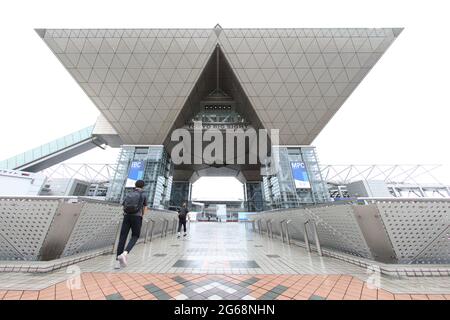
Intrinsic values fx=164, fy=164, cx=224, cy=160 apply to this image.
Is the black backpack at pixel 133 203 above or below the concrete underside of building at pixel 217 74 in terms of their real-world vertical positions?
below

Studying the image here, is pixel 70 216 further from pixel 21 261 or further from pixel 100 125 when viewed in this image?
pixel 100 125

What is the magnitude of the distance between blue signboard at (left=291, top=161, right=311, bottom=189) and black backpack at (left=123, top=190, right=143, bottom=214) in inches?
770

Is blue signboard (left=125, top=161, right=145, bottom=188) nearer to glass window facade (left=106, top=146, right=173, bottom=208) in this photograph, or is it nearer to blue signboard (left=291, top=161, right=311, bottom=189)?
glass window facade (left=106, top=146, right=173, bottom=208)

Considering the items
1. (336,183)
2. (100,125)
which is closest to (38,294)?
(100,125)

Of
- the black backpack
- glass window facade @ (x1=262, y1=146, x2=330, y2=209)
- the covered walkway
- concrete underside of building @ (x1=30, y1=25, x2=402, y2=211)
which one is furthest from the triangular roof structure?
the covered walkway

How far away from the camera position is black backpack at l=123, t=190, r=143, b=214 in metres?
3.62

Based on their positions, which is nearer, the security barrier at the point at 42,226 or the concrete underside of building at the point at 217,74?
the security barrier at the point at 42,226

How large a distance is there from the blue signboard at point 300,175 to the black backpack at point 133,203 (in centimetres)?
Answer: 1957

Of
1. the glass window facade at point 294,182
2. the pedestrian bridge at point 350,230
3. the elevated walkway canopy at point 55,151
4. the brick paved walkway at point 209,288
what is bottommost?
the brick paved walkway at point 209,288

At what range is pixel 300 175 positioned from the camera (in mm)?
20547

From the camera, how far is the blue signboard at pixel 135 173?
63.4 ft

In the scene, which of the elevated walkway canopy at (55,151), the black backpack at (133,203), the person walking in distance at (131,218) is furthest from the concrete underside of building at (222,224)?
the black backpack at (133,203)

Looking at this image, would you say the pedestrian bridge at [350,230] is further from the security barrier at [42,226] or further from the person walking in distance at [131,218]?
the person walking in distance at [131,218]

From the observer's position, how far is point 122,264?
11.5 feet
